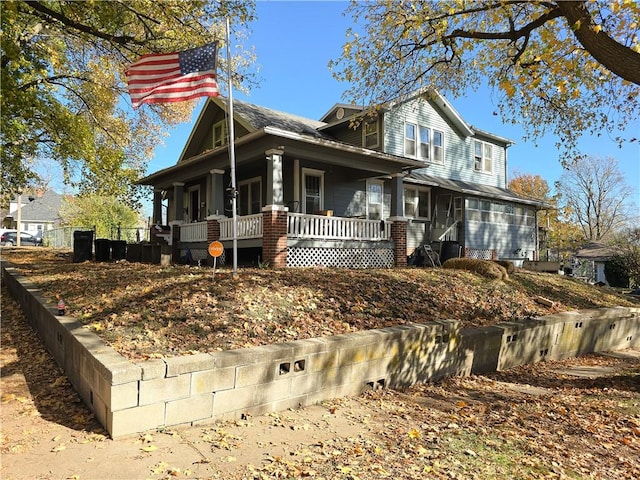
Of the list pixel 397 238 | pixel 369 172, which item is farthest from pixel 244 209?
pixel 397 238

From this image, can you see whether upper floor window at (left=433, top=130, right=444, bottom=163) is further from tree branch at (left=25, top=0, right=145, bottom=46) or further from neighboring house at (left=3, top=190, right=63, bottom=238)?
neighboring house at (left=3, top=190, right=63, bottom=238)

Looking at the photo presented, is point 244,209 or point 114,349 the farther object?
point 244,209

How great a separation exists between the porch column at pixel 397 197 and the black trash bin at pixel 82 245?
10.1 m

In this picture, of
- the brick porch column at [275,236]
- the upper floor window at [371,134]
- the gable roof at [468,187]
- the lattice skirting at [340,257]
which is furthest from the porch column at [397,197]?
the brick porch column at [275,236]

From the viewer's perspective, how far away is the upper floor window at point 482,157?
21422mm

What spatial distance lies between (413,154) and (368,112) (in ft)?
23.7

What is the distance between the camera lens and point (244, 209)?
54.5 feet

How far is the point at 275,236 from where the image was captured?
11.6m

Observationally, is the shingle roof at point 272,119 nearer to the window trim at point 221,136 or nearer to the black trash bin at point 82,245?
the window trim at point 221,136

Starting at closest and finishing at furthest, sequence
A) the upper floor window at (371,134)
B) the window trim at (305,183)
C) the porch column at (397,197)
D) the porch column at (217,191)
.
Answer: the porch column at (217,191) < the porch column at (397,197) < the window trim at (305,183) < the upper floor window at (371,134)

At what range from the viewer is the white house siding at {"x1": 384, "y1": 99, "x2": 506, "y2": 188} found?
1733 cm

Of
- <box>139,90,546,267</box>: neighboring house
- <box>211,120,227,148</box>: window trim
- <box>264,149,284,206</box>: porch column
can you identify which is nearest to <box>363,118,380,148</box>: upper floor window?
<box>139,90,546,267</box>: neighboring house

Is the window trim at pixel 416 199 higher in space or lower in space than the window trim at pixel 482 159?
lower

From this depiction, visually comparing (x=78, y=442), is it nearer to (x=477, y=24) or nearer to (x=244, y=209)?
(x=477, y=24)
